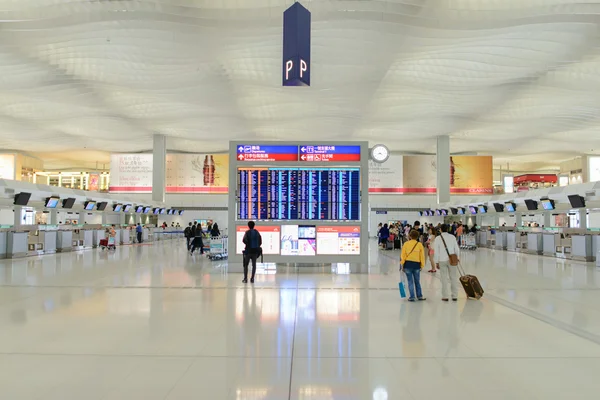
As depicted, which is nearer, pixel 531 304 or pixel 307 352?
pixel 307 352

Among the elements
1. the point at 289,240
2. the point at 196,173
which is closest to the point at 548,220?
the point at 289,240

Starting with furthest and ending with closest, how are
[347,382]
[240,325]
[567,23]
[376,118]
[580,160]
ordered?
[580,160]
[376,118]
[567,23]
[240,325]
[347,382]

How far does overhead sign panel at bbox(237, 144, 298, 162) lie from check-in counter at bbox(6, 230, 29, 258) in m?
10.4

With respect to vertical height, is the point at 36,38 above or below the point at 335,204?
above

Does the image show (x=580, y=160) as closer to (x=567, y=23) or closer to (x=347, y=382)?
(x=567, y=23)

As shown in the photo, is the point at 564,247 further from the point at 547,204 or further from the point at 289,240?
the point at 289,240

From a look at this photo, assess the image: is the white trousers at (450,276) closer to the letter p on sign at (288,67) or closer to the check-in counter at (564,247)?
the letter p on sign at (288,67)

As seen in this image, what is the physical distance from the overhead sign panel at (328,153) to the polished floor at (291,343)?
13.9 feet

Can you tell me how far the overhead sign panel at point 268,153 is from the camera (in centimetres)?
1274

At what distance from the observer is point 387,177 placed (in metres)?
38.2

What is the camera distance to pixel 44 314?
21.5 ft

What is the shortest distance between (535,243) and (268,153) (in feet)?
48.1

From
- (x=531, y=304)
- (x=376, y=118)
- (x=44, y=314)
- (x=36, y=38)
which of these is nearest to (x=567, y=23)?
(x=531, y=304)

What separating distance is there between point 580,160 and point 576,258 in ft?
84.5
